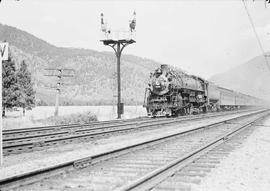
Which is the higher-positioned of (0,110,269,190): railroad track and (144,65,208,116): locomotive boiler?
(144,65,208,116): locomotive boiler

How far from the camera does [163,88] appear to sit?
96.5 feet

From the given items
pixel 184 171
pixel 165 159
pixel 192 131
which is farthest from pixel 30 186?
pixel 192 131

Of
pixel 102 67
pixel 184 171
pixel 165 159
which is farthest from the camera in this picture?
pixel 102 67

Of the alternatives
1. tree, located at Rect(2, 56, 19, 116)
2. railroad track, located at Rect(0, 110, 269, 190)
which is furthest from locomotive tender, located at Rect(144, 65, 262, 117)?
railroad track, located at Rect(0, 110, 269, 190)

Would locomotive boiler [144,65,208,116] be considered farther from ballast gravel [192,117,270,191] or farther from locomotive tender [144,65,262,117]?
ballast gravel [192,117,270,191]

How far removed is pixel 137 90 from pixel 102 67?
26285 millimetres

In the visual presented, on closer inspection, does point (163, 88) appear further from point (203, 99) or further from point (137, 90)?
point (137, 90)

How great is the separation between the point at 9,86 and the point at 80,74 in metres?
109

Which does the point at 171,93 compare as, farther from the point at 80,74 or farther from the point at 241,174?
the point at 80,74

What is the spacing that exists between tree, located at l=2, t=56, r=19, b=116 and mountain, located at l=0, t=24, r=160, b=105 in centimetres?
6887

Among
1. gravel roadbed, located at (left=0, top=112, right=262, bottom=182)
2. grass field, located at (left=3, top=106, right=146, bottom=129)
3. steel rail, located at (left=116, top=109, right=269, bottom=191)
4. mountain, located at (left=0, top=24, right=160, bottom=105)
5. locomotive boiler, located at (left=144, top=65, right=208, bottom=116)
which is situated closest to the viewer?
steel rail, located at (left=116, top=109, right=269, bottom=191)

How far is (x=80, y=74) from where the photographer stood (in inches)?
5709

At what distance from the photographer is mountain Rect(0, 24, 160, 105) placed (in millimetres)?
124938

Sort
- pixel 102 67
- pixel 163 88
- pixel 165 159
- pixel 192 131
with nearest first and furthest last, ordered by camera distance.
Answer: pixel 165 159, pixel 192 131, pixel 163 88, pixel 102 67
